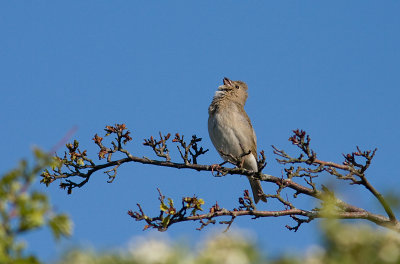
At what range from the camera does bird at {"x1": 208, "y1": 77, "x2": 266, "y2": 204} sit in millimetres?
10625

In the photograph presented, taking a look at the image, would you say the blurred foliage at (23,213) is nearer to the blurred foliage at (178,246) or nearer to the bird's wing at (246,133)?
the blurred foliage at (178,246)

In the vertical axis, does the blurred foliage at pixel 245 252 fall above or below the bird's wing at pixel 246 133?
below

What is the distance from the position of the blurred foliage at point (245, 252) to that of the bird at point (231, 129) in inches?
313

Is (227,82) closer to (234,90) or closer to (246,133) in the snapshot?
(234,90)

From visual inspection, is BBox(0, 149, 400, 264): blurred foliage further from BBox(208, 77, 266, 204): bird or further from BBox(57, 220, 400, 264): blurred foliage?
BBox(208, 77, 266, 204): bird

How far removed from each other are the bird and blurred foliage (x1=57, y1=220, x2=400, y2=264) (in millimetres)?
7939

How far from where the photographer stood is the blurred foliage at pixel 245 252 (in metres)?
2.08

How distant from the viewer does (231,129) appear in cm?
1066

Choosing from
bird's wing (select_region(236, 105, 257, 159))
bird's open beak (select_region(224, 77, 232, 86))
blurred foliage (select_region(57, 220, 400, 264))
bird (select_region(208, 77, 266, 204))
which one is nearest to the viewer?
blurred foliage (select_region(57, 220, 400, 264))

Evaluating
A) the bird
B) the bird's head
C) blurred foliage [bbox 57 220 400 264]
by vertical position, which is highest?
the bird's head

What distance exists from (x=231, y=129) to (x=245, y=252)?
8.57 metres

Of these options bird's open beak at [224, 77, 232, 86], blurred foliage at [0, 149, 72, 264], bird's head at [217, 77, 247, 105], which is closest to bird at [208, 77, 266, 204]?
bird's head at [217, 77, 247, 105]

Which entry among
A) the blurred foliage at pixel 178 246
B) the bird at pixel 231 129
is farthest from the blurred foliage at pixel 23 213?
the bird at pixel 231 129

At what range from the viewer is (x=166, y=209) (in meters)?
6.36
